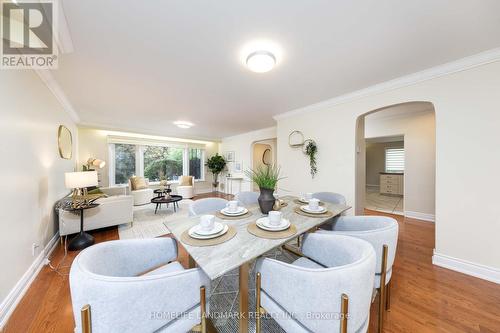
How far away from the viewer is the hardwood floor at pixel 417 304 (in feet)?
4.30

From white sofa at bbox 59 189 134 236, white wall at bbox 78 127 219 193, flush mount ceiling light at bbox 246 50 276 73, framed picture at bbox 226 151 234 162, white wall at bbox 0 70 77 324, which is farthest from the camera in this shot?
framed picture at bbox 226 151 234 162

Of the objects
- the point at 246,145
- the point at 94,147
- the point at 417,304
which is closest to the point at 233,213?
the point at 417,304

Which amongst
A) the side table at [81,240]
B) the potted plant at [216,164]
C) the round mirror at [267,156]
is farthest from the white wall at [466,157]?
the round mirror at [267,156]

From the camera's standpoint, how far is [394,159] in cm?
650

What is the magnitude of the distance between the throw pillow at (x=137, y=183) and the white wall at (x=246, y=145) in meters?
→ 3.17

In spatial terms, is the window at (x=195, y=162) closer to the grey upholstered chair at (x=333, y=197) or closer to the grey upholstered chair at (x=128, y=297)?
the grey upholstered chair at (x=333, y=197)

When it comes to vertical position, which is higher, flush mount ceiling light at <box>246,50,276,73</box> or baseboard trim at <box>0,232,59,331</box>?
flush mount ceiling light at <box>246,50,276,73</box>

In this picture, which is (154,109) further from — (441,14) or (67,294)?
(441,14)

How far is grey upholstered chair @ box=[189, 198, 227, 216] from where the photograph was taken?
1.83 metres

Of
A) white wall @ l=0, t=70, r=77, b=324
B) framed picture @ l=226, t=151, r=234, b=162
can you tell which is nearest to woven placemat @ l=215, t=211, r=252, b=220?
white wall @ l=0, t=70, r=77, b=324

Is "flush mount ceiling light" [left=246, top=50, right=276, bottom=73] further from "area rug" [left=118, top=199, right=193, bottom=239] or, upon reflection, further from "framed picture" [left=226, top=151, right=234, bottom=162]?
"framed picture" [left=226, top=151, right=234, bottom=162]

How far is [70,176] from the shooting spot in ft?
7.54

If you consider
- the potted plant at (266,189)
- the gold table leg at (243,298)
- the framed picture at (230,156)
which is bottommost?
the gold table leg at (243,298)

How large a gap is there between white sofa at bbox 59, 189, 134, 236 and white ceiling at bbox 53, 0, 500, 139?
6.04 ft
